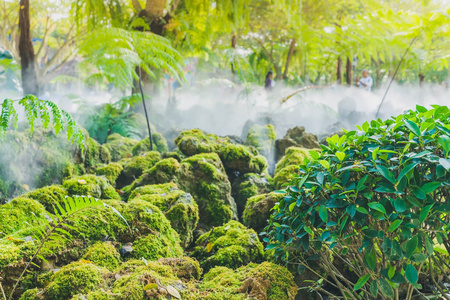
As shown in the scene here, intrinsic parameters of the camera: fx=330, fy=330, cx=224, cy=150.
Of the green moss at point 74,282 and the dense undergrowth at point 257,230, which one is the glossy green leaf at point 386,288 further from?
the green moss at point 74,282

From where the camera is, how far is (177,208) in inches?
88.6

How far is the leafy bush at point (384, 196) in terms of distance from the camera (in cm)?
123

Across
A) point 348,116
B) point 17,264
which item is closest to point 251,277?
point 17,264

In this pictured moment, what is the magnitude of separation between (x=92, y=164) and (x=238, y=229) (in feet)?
6.99

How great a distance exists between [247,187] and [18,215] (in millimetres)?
1884

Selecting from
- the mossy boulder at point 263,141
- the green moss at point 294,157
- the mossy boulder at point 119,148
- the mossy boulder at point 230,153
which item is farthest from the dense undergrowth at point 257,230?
the mossy boulder at point 263,141

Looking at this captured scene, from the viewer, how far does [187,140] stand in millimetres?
3562

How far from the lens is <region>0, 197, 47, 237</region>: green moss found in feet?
6.24

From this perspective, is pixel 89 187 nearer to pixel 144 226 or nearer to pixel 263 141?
pixel 144 226

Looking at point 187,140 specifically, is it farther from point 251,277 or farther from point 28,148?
point 251,277

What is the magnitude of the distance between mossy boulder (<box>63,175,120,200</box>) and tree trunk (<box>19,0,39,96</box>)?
496cm

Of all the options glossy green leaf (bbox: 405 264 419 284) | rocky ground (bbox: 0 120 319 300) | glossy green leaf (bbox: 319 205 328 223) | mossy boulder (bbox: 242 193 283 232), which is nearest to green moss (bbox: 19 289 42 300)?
rocky ground (bbox: 0 120 319 300)

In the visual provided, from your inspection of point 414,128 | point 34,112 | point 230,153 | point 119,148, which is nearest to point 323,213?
point 414,128

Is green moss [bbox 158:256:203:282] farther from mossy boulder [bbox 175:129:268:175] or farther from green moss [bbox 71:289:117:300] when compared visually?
mossy boulder [bbox 175:129:268:175]
